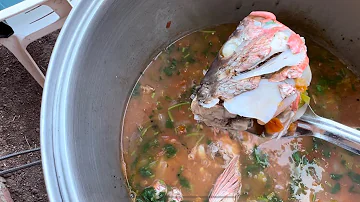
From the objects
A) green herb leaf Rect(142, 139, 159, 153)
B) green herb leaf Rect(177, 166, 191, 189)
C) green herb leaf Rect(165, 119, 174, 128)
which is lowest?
green herb leaf Rect(177, 166, 191, 189)

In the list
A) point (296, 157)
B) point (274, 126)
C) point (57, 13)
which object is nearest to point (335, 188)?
point (296, 157)

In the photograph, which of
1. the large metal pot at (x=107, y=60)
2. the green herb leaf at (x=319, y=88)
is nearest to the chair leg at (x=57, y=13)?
the large metal pot at (x=107, y=60)

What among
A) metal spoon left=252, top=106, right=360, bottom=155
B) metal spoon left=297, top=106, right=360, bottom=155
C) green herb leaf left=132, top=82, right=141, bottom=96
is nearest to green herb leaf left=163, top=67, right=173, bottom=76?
green herb leaf left=132, top=82, right=141, bottom=96

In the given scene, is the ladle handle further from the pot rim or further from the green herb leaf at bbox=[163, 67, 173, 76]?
the pot rim

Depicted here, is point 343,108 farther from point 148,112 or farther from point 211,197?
point 148,112

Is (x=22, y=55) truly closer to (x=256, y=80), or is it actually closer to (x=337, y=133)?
(x=256, y=80)

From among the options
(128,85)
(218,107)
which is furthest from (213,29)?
(218,107)
